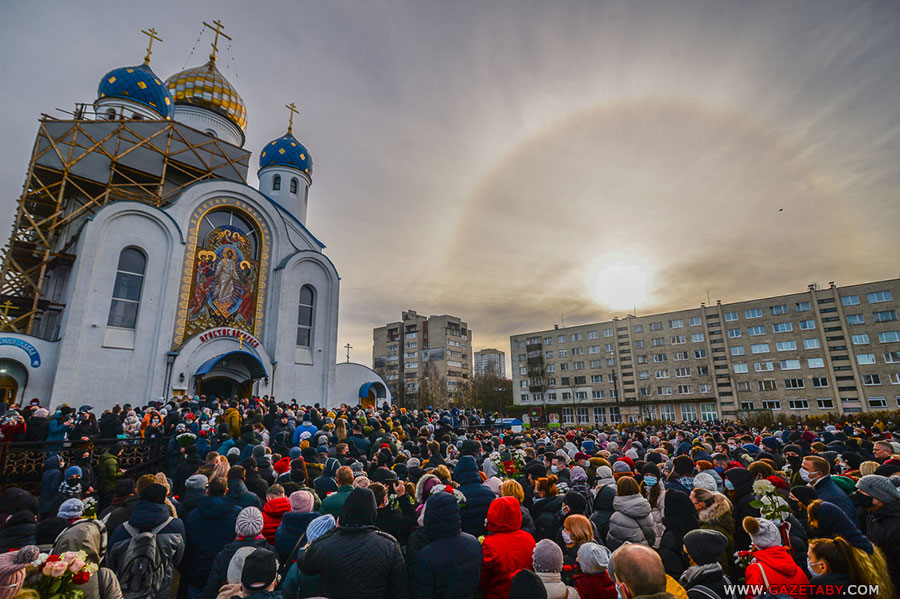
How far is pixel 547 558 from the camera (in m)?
3.13

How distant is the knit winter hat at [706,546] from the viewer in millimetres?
3066

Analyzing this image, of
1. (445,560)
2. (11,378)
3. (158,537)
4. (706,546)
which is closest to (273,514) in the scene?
(158,537)

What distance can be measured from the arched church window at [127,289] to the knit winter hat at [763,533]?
2420cm

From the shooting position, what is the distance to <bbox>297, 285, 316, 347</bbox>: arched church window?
1053 inches

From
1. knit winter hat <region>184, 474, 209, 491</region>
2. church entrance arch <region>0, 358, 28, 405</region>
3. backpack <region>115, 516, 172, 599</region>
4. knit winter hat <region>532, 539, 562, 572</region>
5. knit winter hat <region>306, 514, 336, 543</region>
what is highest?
church entrance arch <region>0, 358, 28, 405</region>

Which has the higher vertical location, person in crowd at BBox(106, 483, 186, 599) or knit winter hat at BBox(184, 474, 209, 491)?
knit winter hat at BBox(184, 474, 209, 491)

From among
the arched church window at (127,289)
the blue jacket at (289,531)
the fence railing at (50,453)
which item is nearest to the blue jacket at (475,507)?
the blue jacket at (289,531)

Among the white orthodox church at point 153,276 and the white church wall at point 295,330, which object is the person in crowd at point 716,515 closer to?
the white orthodox church at point 153,276

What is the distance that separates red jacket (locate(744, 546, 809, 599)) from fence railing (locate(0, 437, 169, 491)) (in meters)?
11.4

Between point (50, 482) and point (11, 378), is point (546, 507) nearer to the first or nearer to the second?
point (50, 482)

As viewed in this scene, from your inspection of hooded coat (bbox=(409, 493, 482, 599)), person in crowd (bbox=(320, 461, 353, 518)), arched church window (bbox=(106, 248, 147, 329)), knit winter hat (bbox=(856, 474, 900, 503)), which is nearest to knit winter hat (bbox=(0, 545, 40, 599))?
person in crowd (bbox=(320, 461, 353, 518))

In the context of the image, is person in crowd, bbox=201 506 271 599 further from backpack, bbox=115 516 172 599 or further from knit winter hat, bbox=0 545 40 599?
knit winter hat, bbox=0 545 40 599

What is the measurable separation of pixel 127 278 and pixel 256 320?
6.28 meters

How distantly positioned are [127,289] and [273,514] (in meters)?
21.2
